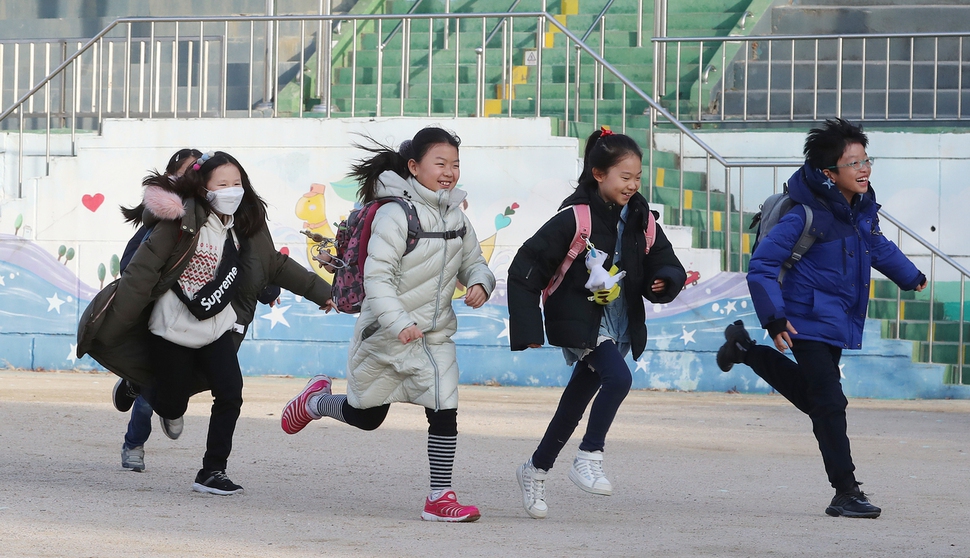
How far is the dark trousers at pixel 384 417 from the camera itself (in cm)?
507

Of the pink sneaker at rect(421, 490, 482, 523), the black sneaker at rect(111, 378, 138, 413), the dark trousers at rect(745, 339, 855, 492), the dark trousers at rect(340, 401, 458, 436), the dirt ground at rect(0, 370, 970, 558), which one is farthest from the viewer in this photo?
the black sneaker at rect(111, 378, 138, 413)

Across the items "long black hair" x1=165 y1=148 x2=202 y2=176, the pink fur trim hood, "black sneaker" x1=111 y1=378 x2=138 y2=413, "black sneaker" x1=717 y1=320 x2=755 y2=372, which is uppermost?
"long black hair" x1=165 y1=148 x2=202 y2=176

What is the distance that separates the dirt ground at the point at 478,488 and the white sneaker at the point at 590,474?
13cm

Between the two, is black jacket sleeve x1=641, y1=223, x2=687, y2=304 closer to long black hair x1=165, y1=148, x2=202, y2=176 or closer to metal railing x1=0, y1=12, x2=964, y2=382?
long black hair x1=165, y1=148, x2=202, y2=176

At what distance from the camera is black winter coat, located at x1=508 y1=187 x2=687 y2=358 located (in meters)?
5.14

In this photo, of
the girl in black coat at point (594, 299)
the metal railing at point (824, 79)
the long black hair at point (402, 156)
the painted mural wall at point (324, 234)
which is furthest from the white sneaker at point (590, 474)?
the metal railing at point (824, 79)

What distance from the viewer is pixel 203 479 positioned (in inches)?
220

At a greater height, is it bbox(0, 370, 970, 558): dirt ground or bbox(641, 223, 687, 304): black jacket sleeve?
bbox(641, 223, 687, 304): black jacket sleeve

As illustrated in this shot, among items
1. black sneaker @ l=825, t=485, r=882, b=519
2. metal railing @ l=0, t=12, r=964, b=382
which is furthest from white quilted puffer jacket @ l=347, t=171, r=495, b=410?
metal railing @ l=0, t=12, r=964, b=382

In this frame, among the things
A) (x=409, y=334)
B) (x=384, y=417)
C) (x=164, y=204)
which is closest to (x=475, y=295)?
(x=409, y=334)

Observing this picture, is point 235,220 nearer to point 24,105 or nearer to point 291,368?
point 291,368

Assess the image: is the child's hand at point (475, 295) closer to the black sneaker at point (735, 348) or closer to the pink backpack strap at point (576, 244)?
the pink backpack strap at point (576, 244)

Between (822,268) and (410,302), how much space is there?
1.79m

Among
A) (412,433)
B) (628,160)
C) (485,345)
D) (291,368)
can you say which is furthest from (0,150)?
(628,160)
